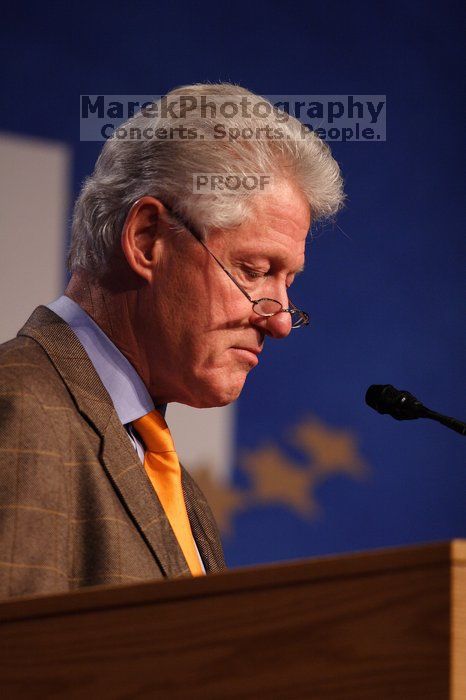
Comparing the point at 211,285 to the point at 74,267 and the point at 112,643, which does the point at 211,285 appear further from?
the point at 112,643

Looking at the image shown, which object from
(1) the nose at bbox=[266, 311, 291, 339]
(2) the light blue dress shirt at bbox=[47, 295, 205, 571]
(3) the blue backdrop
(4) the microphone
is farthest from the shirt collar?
(3) the blue backdrop

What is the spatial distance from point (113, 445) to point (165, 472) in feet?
0.68

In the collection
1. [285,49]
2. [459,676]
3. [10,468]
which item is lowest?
[459,676]

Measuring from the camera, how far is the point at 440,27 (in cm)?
249

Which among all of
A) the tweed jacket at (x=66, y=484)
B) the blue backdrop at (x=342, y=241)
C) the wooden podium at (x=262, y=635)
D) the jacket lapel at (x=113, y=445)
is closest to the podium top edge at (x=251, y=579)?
the wooden podium at (x=262, y=635)

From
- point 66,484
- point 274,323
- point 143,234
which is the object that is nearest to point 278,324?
point 274,323

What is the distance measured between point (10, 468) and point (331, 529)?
4.10 ft

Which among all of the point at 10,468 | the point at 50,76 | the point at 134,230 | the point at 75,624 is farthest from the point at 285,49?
the point at 75,624

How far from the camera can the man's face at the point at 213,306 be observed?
4.84 feet

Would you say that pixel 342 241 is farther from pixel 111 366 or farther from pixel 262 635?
pixel 262 635

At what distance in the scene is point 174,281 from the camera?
149cm

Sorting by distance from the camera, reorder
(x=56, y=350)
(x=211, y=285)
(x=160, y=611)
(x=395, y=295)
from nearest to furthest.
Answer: (x=160, y=611) < (x=56, y=350) < (x=211, y=285) < (x=395, y=295)

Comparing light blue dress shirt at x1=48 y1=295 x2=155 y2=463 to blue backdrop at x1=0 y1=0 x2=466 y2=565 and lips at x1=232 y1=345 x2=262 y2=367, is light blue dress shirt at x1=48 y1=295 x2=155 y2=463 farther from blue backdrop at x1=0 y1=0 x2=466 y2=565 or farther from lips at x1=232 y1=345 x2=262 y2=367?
blue backdrop at x1=0 y1=0 x2=466 y2=565

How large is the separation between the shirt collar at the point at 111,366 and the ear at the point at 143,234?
11 centimetres
